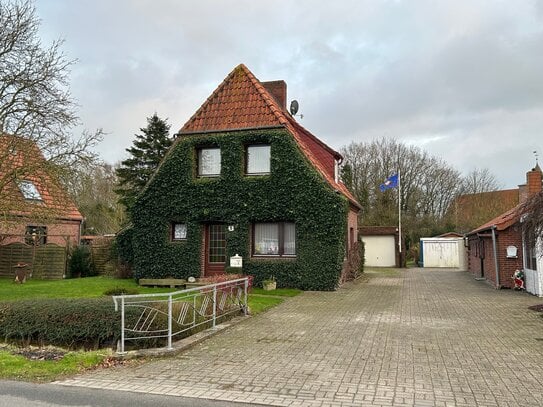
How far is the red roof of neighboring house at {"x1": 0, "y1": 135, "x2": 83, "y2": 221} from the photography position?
520 inches

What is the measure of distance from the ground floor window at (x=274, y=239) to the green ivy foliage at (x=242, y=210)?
14.5 inches

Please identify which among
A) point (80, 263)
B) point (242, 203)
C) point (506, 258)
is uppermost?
point (242, 203)

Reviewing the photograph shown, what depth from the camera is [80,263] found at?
22188 millimetres

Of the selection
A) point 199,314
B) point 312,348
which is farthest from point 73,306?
point 312,348

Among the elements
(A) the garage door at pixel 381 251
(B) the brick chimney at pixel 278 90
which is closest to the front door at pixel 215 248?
(B) the brick chimney at pixel 278 90

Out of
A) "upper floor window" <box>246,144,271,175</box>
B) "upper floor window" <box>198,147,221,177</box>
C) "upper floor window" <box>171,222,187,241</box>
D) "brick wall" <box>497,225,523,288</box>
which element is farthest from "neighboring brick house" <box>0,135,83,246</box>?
"brick wall" <box>497,225,523,288</box>

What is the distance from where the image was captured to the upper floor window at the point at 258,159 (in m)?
19.0

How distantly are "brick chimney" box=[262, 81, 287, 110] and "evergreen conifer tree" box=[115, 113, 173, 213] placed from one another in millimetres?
12945

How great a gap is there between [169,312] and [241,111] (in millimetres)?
12745

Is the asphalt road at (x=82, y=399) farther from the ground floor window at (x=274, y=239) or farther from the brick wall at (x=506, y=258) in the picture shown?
the brick wall at (x=506, y=258)

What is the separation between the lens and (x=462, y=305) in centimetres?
1383

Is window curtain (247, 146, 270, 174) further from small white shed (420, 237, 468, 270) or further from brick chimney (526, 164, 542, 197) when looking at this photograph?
small white shed (420, 237, 468, 270)

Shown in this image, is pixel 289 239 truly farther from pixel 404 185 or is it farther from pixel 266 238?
pixel 404 185

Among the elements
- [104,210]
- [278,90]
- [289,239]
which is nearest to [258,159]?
[289,239]
